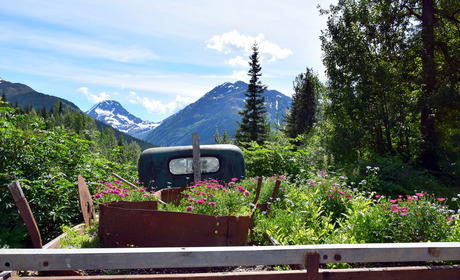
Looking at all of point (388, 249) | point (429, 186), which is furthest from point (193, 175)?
point (429, 186)

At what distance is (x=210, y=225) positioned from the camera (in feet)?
10.6

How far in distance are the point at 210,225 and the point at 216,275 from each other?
41.4 inches

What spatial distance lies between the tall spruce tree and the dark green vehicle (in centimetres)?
3299

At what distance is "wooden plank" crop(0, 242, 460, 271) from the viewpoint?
6.83 feet

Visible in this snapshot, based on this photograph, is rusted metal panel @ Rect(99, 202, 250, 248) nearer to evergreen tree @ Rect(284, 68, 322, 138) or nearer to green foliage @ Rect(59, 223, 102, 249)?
green foliage @ Rect(59, 223, 102, 249)

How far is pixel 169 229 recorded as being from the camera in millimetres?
3162

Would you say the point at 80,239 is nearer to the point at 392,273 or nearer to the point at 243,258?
the point at 243,258

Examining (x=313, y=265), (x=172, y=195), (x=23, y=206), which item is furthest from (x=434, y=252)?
(x=172, y=195)

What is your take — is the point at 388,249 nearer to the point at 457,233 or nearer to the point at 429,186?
the point at 457,233

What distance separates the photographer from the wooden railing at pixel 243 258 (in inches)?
82.0

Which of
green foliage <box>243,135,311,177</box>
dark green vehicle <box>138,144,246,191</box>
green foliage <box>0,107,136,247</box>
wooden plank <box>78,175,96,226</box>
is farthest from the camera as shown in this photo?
green foliage <box>243,135,311,177</box>

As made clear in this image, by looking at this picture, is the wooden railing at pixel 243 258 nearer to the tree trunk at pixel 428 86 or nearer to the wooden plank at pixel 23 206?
the wooden plank at pixel 23 206

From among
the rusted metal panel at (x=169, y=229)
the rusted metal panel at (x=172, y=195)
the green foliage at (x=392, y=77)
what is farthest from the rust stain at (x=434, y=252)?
the green foliage at (x=392, y=77)

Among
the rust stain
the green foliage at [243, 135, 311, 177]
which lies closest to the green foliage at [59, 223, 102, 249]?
the rust stain
